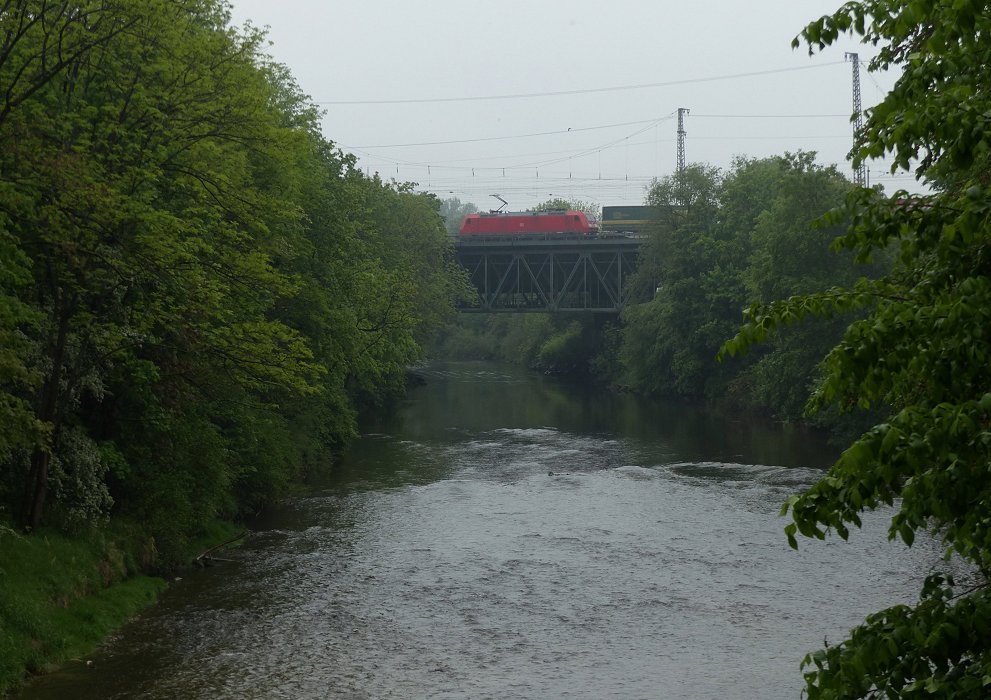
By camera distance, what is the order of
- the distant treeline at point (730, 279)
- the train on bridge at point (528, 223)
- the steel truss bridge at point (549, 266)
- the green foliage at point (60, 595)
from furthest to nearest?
1. the train on bridge at point (528, 223)
2. the steel truss bridge at point (549, 266)
3. the distant treeline at point (730, 279)
4. the green foliage at point (60, 595)

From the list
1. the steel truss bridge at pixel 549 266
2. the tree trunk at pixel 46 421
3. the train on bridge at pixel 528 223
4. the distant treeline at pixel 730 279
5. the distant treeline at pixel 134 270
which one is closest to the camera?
the distant treeline at pixel 134 270

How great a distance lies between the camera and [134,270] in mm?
19328

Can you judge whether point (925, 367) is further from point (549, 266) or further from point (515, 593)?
point (549, 266)

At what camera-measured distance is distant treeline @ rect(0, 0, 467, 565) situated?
17.9 meters

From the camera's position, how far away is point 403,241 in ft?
196

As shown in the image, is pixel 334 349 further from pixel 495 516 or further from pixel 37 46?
pixel 37 46

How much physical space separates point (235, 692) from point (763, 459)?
2556 cm

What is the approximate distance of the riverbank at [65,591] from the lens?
53.4 ft

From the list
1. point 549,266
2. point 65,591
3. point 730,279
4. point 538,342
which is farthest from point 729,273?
point 65,591

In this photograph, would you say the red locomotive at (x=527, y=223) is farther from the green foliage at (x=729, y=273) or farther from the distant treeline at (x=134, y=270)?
the distant treeline at (x=134, y=270)

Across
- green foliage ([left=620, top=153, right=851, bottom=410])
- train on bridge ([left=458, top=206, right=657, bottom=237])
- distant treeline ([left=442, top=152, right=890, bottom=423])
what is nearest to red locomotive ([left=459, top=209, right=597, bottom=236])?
train on bridge ([left=458, top=206, right=657, bottom=237])

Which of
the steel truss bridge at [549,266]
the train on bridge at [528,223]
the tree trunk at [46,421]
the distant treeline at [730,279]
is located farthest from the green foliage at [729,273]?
the tree trunk at [46,421]

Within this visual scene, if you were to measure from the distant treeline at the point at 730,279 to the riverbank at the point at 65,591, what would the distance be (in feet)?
90.7

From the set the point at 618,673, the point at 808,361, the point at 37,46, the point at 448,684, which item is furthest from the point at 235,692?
the point at 808,361
